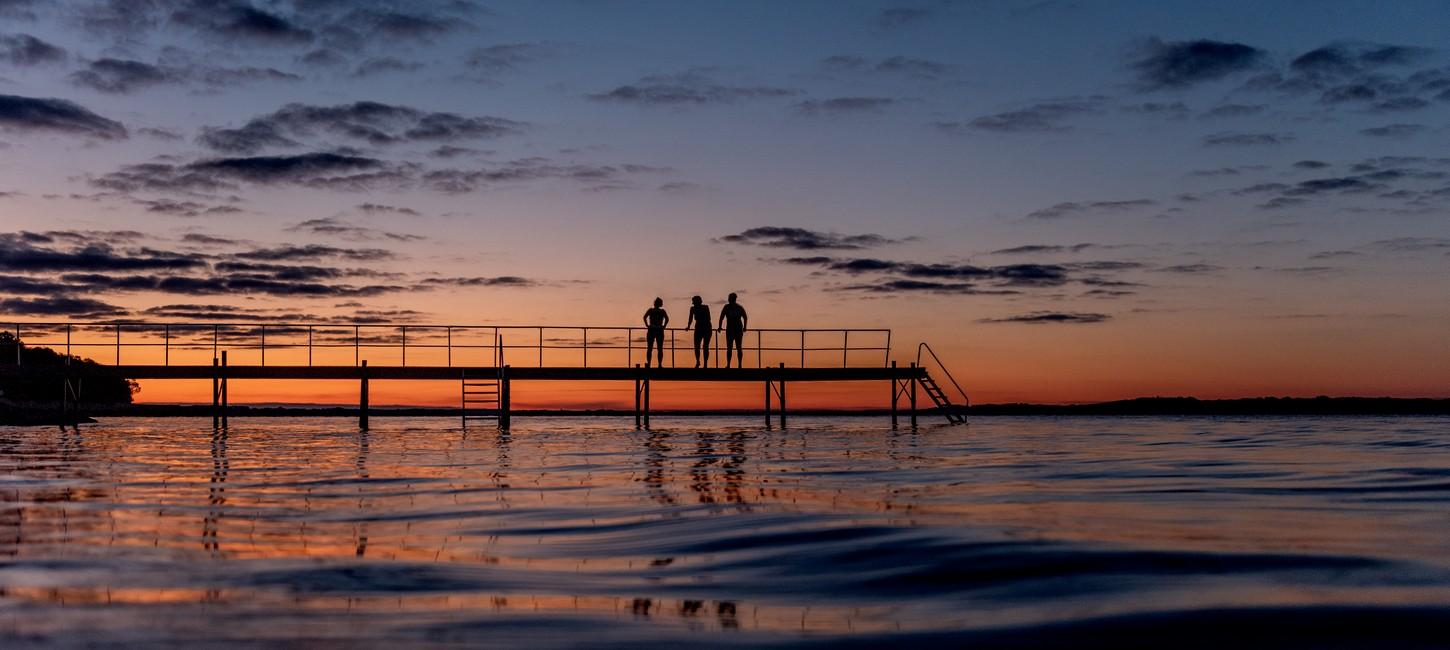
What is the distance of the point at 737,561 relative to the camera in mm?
6398

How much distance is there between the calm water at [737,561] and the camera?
4.51 metres

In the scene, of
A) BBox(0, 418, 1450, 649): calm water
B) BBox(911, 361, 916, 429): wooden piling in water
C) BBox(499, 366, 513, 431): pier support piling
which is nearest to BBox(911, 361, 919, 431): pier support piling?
BBox(911, 361, 916, 429): wooden piling in water

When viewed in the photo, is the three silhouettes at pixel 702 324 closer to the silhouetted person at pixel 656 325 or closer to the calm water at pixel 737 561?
the silhouetted person at pixel 656 325

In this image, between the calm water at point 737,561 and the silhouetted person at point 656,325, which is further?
the silhouetted person at point 656,325

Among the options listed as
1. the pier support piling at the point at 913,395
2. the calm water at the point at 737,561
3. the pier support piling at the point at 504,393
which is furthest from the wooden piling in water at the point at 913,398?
the calm water at the point at 737,561

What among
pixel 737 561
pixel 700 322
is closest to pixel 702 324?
pixel 700 322

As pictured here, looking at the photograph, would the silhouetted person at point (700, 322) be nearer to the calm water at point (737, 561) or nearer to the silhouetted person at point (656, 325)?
the silhouetted person at point (656, 325)

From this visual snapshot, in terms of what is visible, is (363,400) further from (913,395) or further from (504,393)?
(913,395)

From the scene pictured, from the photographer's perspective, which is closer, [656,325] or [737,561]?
[737,561]

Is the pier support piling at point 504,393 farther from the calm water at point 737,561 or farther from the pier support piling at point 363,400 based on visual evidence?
the calm water at point 737,561

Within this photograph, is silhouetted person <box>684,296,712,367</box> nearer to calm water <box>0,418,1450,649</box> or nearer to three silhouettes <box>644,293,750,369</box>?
three silhouettes <box>644,293,750,369</box>

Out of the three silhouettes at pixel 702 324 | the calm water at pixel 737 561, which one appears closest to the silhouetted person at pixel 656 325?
the three silhouettes at pixel 702 324

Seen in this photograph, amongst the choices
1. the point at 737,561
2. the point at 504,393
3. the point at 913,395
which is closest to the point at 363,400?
the point at 504,393

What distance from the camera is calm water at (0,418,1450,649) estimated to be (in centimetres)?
451
